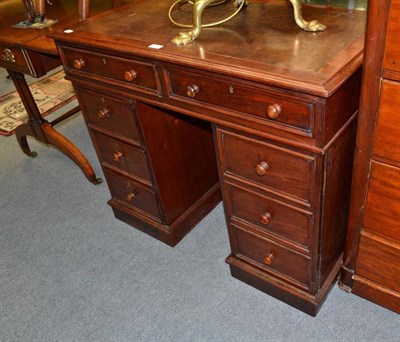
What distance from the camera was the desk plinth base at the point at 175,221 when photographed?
1.94 metres

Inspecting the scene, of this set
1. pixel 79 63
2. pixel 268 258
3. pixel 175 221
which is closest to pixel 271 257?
pixel 268 258

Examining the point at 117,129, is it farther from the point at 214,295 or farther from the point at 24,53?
the point at 214,295

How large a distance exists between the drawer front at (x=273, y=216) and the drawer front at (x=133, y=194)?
49 cm

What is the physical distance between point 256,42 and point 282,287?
0.88 metres

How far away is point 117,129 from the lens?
1.72 meters

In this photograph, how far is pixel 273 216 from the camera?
141cm

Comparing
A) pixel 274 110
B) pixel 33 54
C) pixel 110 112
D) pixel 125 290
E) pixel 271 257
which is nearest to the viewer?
pixel 274 110

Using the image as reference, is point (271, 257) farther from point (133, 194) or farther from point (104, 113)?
point (104, 113)

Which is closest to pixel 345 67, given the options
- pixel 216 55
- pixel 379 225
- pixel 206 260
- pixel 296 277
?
pixel 216 55

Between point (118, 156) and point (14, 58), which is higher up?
point (14, 58)

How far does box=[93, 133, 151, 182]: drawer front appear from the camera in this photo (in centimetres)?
175

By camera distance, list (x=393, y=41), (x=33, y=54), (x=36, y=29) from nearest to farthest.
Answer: (x=393, y=41), (x=33, y=54), (x=36, y=29)

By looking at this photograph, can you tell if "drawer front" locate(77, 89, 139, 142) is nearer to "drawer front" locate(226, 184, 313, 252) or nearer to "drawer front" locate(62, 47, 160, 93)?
"drawer front" locate(62, 47, 160, 93)

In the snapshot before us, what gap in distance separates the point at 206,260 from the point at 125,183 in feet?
1.64
